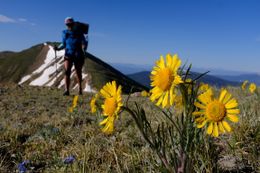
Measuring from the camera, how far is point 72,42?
12812 mm

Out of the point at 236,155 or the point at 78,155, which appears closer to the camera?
the point at 236,155

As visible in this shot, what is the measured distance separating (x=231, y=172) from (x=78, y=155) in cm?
159

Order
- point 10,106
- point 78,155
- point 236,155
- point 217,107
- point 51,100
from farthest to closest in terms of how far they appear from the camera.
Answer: point 51,100
point 10,106
point 78,155
point 236,155
point 217,107

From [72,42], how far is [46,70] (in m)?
83.4

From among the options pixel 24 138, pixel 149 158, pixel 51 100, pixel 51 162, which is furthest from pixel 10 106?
pixel 149 158

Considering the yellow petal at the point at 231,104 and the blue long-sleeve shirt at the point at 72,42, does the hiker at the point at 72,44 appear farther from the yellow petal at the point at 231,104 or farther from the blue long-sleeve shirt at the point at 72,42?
the yellow petal at the point at 231,104

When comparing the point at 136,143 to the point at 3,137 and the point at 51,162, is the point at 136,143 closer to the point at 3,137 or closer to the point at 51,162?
the point at 51,162

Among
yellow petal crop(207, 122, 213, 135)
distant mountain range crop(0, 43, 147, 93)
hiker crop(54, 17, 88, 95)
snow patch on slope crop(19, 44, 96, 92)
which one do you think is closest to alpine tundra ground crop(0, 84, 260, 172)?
yellow petal crop(207, 122, 213, 135)

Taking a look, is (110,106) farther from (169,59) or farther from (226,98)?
(226,98)

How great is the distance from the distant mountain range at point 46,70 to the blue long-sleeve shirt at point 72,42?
185ft

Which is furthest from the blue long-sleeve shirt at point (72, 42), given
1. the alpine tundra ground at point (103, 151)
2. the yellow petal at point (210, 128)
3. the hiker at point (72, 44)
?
the yellow petal at point (210, 128)

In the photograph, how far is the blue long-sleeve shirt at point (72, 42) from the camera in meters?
12.8

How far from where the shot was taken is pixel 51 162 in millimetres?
3777

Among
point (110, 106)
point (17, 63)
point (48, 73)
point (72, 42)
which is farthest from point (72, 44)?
point (17, 63)
